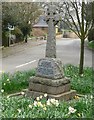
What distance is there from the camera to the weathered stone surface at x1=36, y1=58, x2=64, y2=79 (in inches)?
388

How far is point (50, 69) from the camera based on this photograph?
9906mm

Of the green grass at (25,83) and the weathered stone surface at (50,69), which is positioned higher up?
the weathered stone surface at (50,69)

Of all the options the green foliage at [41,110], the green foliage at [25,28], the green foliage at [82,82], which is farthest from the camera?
the green foliage at [25,28]

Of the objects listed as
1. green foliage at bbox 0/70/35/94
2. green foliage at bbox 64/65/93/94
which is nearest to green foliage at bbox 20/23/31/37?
green foliage at bbox 64/65/93/94

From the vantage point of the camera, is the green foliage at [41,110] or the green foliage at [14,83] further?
the green foliage at [14,83]

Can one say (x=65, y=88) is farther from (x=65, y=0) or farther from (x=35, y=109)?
(x=65, y=0)

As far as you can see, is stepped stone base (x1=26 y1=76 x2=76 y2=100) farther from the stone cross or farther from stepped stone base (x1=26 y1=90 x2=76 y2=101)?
the stone cross

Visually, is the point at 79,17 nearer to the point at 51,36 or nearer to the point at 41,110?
the point at 51,36

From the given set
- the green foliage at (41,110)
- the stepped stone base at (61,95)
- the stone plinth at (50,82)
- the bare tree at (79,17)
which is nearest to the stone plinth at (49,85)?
the stone plinth at (50,82)

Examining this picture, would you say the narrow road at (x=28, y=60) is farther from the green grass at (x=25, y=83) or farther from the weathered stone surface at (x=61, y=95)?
the weathered stone surface at (x=61, y=95)

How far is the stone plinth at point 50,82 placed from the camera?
9.64 meters

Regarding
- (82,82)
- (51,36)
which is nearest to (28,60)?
(82,82)

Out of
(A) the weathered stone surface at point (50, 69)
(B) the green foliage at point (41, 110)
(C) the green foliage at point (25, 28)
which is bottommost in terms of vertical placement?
(B) the green foliage at point (41, 110)

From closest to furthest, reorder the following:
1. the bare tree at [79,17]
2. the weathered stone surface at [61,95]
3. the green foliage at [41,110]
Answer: the green foliage at [41,110] → the weathered stone surface at [61,95] → the bare tree at [79,17]
